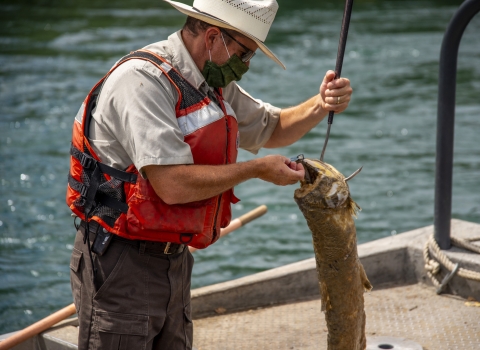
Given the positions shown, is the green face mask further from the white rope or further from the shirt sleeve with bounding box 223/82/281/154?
the white rope

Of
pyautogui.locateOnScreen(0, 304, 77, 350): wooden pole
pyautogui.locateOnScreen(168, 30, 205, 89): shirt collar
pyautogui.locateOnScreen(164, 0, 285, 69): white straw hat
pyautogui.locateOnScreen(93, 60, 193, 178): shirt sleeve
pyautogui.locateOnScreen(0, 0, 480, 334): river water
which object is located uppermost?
pyautogui.locateOnScreen(164, 0, 285, 69): white straw hat

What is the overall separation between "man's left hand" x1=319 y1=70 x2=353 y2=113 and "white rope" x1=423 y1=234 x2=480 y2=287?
182 centimetres

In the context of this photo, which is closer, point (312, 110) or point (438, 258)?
point (312, 110)

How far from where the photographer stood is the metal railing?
505 centimetres

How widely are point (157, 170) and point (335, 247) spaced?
0.99m

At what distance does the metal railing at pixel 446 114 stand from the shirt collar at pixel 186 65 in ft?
7.54

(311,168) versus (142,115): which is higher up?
(142,115)

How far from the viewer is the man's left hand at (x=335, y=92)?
380cm

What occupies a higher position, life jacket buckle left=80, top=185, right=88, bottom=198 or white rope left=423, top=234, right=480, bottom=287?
life jacket buckle left=80, top=185, right=88, bottom=198

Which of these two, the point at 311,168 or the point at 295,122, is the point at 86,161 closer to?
the point at 311,168

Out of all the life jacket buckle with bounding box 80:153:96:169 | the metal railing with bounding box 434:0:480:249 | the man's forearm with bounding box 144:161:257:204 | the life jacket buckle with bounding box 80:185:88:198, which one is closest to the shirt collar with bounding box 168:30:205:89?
the man's forearm with bounding box 144:161:257:204

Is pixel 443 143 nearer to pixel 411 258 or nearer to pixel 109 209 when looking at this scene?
pixel 411 258

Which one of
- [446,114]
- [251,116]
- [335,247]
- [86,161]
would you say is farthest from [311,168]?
[446,114]

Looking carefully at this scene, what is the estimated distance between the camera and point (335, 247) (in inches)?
144
